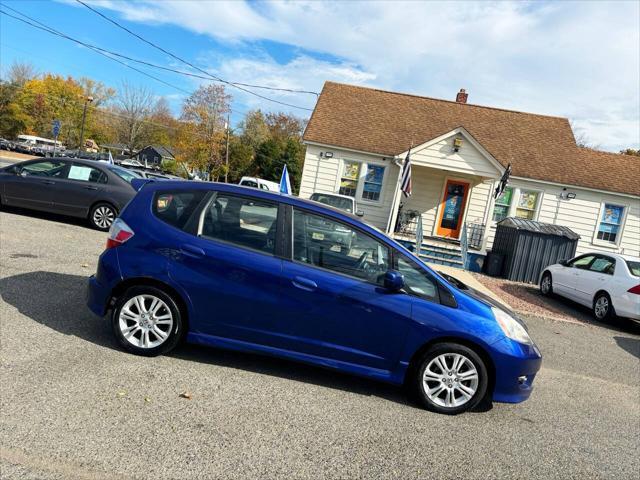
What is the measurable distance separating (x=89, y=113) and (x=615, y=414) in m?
80.9

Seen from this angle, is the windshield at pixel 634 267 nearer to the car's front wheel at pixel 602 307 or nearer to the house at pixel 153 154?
the car's front wheel at pixel 602 307

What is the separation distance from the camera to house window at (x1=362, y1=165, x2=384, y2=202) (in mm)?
17750

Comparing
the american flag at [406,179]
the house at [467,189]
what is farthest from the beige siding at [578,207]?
the american flag at [406,179]

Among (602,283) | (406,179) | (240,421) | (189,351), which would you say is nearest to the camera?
(240,421)

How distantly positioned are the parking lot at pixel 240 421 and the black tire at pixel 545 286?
22.4ft

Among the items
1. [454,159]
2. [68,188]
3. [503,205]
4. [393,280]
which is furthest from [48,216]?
[503,205]

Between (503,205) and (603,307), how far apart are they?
865cm

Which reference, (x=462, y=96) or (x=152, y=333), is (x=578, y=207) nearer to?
(x=462, y=96)

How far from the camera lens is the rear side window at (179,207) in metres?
4.41

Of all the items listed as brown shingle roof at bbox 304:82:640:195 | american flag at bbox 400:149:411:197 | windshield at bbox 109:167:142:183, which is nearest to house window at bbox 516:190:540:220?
brown shingle roof at bbox 304:82:640:195

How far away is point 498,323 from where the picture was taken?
163 inches

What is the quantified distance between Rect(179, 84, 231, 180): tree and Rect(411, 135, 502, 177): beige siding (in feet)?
85.9

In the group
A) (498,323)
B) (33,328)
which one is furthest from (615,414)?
(33,328)

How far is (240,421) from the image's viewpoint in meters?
3.47
